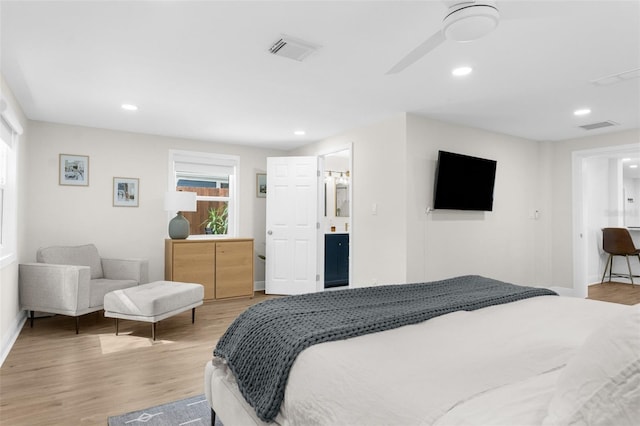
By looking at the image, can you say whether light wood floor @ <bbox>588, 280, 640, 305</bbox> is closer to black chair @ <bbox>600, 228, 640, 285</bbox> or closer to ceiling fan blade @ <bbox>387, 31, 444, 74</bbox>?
black chair @ <bbox>600, 228, 640, 285</bbox>

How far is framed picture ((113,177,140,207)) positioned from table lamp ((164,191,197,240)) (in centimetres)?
A: 51

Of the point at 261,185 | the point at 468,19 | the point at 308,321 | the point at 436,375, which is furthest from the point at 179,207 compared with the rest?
the point at 436,375

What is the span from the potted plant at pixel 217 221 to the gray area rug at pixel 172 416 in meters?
3.76

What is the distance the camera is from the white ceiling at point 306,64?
2.20 metres

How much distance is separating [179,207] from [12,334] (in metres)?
2.11

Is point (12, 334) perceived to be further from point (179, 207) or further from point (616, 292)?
point (616, 292)

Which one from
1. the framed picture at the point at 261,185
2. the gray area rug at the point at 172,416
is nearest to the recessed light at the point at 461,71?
the gray area rug at the point at 172,416

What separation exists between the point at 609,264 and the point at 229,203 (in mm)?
7080

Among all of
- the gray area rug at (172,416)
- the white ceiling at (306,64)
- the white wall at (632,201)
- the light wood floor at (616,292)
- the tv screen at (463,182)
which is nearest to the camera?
the gray area rug at (172,416)

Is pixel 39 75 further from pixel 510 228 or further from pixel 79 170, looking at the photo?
pixel 510 228

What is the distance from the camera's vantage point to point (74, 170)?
4734mm

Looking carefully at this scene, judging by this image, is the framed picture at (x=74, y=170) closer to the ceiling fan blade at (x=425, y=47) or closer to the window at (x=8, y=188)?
the window at (x=8, y=188)

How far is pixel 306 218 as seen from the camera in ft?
18.3

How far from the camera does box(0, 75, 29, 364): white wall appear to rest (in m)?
3.15
